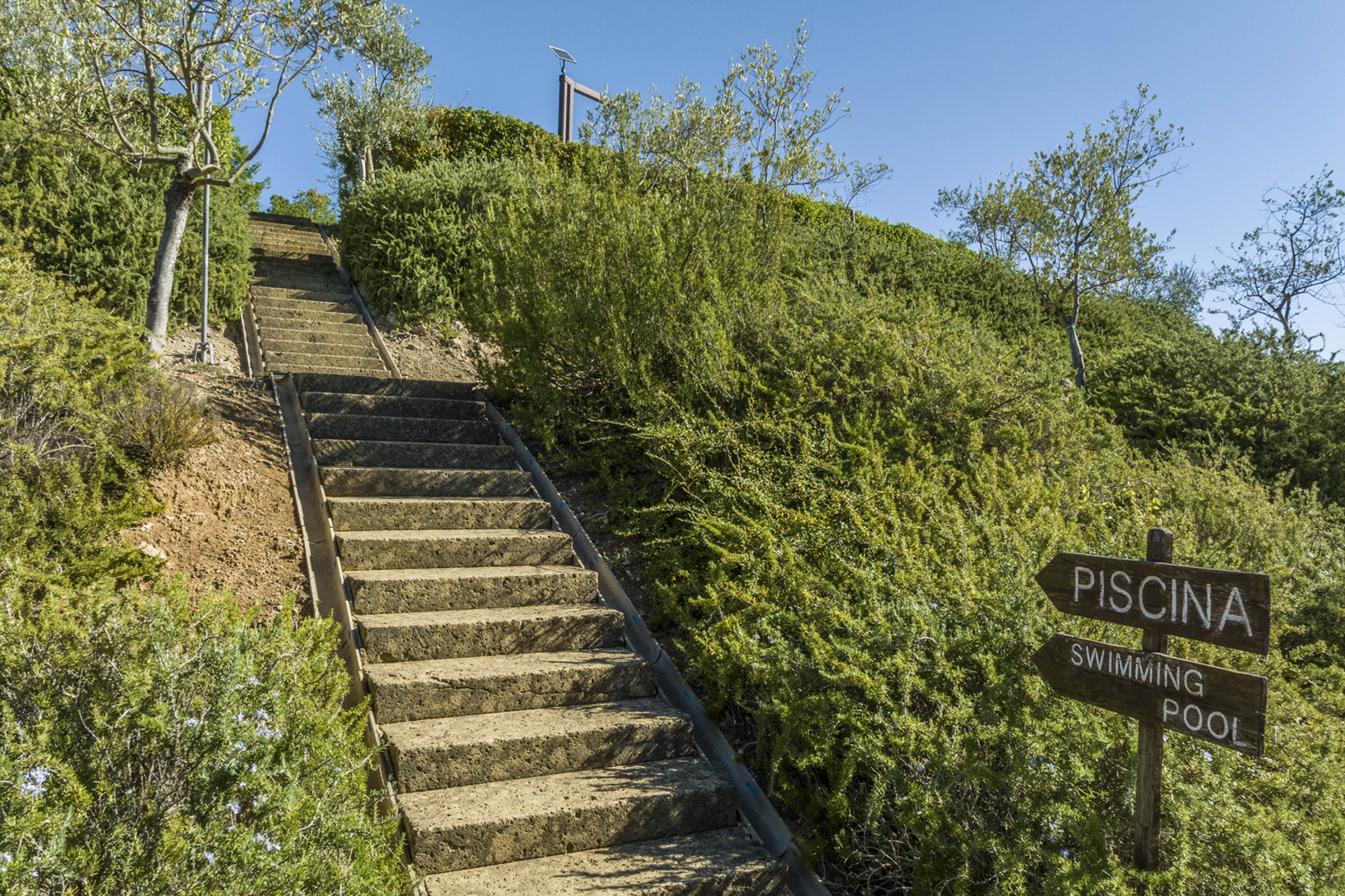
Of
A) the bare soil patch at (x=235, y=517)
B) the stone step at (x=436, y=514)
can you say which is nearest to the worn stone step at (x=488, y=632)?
the bare soil patch at (x=235, y=517)

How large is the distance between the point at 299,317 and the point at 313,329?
40 cm

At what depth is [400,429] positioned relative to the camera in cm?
633

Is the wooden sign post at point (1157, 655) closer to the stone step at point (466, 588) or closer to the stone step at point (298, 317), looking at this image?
the stone step at point (466, 588)

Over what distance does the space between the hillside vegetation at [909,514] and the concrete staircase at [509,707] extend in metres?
0.39

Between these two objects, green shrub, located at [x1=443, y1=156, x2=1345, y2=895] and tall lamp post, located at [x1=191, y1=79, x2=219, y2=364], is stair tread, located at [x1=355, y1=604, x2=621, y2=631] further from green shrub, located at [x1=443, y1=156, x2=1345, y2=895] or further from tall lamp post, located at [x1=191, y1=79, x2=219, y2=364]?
tall lamp post, located at [x1=191, y1=79, x2=219, y2=364]

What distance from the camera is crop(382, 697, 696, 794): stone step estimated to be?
3.51m

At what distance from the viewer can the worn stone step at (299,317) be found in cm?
980

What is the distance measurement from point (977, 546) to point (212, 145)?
7.96 m

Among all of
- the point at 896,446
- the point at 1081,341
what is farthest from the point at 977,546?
the point at 1081,341

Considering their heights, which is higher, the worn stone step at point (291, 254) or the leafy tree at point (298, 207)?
the leafy tree at point (298, 207)

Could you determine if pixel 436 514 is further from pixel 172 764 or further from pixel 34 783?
pixel 34 783

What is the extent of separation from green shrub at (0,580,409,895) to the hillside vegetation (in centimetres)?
174

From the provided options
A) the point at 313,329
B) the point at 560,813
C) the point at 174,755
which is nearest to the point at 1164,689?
the point at 560,813

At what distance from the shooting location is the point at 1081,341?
47.7 feet
